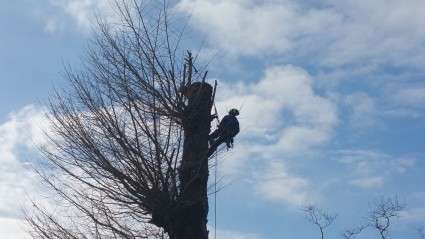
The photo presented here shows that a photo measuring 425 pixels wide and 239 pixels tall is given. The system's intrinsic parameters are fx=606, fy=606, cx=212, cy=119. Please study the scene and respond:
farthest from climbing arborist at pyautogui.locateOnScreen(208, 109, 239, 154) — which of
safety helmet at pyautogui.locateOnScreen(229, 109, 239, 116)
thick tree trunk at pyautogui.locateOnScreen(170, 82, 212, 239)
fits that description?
thick tree trunk at pyautogui.locateOnScreen(170, 82, 212, 239)

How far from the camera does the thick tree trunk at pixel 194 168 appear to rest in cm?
792

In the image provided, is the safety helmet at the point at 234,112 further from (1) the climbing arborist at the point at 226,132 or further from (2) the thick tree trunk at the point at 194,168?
(2) the thick tree trunk at the point at 194,168

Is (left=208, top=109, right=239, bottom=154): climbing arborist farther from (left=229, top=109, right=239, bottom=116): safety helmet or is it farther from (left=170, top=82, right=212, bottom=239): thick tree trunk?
(left=170, top=82, right=212, bottom=239): thick tree trunk

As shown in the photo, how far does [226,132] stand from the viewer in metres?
8.95

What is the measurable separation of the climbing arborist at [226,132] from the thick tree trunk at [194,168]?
17 cm

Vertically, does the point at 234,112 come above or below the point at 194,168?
above

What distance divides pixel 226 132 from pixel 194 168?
0.96 metres

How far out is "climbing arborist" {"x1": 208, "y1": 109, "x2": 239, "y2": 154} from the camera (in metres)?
8.84

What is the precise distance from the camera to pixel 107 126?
8.45 metres

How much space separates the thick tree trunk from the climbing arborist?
171 millimetres

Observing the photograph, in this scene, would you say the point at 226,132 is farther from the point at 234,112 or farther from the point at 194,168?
the point at 194,168

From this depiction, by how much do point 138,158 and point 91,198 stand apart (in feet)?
3.13

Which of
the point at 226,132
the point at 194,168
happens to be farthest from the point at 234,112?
the point at 194,168

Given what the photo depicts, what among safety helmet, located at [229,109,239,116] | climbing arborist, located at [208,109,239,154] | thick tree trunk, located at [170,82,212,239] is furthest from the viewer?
safety helmet, located at [229,109,239,116]
